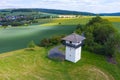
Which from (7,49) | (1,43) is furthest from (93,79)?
(1,43)

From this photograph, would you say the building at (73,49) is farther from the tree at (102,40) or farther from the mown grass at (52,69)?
the tree at (102,40)

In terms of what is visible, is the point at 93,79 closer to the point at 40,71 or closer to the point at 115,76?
the point at 115,76

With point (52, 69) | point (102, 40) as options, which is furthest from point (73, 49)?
point (102, 40)

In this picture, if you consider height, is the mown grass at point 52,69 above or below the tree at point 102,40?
below

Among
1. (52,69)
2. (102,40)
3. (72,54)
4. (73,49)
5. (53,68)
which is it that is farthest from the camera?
(102,40)

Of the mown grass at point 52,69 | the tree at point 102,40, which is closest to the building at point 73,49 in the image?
the mown grass at point 52,69

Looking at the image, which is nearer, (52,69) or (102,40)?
(52,69)

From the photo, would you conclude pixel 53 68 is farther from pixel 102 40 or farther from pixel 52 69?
Result: pixel 102 40

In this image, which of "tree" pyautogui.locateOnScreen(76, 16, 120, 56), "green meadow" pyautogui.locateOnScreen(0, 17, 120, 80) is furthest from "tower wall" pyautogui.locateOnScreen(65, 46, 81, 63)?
"tree" pyautogui.locateOnScreen(76, 16, 120, 56)
